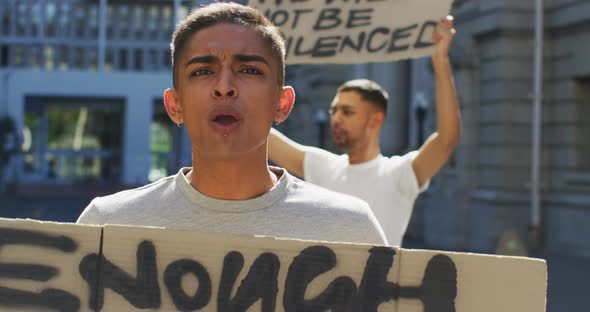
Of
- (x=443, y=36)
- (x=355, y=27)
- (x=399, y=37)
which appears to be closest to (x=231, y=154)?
(x=443, y=36)

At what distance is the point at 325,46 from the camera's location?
5.25 meters

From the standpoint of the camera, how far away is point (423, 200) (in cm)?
2080

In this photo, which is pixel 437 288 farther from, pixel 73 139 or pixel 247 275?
pixel 73 139

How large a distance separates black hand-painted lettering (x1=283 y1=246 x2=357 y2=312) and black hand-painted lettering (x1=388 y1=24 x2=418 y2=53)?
113 inches

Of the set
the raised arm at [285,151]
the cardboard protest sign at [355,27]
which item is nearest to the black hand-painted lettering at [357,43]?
the cardboard protest sign at [355,27]

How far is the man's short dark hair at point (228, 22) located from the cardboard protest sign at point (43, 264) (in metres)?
0.45

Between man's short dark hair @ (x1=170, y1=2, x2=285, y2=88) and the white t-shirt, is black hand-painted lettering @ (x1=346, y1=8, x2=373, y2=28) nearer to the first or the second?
the white t-shirt

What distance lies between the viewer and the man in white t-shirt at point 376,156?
4.53 metres

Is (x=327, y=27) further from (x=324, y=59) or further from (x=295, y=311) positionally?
(x=295, y=311)

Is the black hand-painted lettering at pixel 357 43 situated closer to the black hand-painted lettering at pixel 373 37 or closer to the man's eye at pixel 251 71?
the black hand-painted lettering at pixel 373 37

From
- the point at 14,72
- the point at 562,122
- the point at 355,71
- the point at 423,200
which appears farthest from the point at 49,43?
the point at 562,122

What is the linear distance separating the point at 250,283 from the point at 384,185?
2.54 m

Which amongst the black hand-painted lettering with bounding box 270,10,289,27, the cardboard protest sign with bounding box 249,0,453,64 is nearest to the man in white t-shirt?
the cardboard protest sign with bounding box 249,0,453,64

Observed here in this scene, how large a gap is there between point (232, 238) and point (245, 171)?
0.65ft
